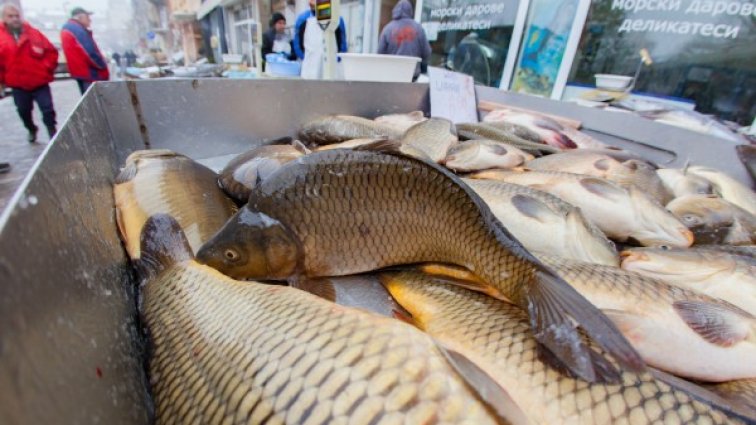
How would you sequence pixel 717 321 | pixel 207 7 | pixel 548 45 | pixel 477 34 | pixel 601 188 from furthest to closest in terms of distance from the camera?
pixel 207 7
pixel 477 34
pixel 548 45
pixel 601 188
pixel 717 321

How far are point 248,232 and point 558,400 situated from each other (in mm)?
757

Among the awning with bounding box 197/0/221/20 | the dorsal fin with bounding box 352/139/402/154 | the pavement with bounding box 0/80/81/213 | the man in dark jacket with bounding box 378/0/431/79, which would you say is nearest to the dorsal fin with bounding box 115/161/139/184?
the dorsal fin with bounding box 352/139/402/154

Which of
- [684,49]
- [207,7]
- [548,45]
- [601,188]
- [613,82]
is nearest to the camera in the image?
[601,188]

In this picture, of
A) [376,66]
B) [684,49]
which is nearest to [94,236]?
[376,66]

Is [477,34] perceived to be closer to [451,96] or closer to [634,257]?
[451,96]

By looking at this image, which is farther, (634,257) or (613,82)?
(613,82)

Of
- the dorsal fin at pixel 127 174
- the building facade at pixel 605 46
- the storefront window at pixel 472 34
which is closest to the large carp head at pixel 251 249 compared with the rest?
the dorsal fin at pixel 127 174

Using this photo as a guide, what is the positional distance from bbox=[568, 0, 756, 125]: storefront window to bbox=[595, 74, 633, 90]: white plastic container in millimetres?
1221

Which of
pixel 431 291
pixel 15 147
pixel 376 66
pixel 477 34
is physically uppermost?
pixel 477 34

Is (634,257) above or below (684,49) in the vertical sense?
below

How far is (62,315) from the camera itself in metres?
0.40

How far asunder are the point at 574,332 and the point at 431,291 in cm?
36

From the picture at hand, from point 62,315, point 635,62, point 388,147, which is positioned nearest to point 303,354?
point 62,315

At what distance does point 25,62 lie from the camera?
4359mm
